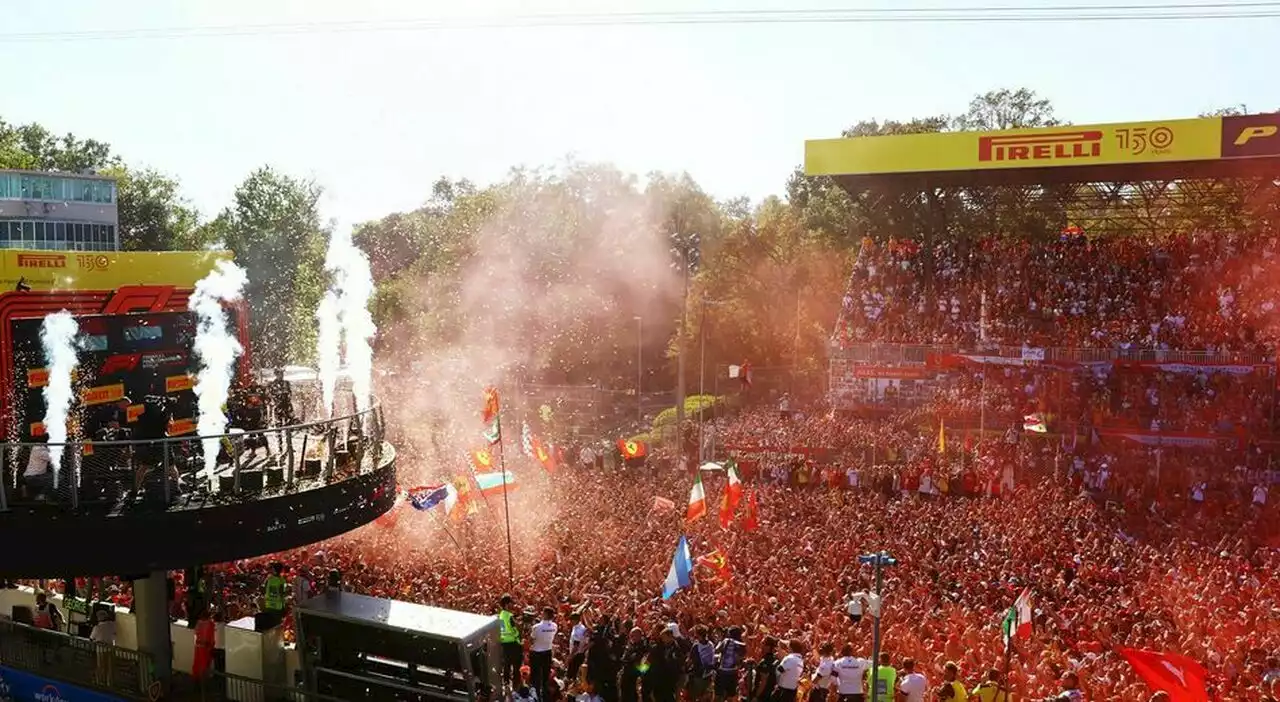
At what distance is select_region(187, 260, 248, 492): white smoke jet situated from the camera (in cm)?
1777

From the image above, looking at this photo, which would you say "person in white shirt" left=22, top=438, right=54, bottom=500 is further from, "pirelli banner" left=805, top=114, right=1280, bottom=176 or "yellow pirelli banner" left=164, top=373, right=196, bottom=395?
"pirelli banner" left=805, top=114, right=1280, bottom=176

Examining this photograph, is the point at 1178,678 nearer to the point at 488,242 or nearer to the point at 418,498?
the point at 418,498

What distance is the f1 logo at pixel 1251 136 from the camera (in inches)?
1129

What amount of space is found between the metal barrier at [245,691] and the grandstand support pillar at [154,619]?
0.54 m

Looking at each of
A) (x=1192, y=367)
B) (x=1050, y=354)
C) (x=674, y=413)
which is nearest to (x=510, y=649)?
(x=1050, y=354)

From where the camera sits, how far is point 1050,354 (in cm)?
2934

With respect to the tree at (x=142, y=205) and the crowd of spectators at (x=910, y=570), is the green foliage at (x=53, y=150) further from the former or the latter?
the crowd of spectators at (x=910, y=570)

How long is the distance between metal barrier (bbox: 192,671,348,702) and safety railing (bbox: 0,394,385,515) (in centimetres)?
225

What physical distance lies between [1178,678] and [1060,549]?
7071mm

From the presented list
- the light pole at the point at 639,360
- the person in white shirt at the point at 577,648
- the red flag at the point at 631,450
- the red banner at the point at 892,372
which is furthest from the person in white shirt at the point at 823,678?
the light pole at the point at 639,360

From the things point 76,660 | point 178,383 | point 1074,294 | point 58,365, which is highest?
point 1074,294

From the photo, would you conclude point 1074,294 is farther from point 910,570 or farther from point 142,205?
point 142,205

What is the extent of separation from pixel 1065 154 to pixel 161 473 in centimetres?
2667

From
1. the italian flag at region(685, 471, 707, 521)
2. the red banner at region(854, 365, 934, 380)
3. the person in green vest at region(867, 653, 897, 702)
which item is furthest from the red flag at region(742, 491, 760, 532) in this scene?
the red banner at region(854, 365, 934, 380)
